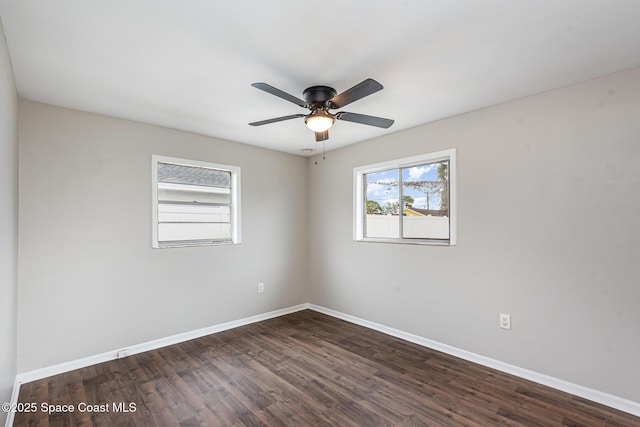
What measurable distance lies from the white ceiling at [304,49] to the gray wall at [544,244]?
1.04 ft

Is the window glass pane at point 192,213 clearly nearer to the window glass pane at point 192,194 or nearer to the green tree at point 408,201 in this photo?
the window glass pane at point 192,194

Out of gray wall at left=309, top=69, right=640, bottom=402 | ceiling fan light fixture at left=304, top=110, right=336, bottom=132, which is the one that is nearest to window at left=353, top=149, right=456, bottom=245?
gray wall at left=309, top=69, right=640, bottom=402

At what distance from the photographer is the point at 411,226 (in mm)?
3725

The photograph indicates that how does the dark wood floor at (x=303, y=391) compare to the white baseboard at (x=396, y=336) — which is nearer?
the dark wood floor at (x=303, y=391)

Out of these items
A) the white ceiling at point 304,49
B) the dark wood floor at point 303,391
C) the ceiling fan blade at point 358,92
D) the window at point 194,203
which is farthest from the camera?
the window at point 194,203

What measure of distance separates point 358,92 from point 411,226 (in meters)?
2.10

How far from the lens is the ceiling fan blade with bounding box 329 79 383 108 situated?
1.92 meters

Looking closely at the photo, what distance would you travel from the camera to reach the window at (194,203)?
3.57 meters

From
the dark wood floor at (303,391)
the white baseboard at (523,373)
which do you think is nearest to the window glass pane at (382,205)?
the white baseboard at (523,373)

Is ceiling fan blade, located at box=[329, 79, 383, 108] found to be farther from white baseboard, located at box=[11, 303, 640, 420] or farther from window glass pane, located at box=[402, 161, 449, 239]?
white baseboard, located at box=[11, 303, 640, 420]

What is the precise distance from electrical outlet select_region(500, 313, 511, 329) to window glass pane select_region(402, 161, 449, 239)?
36.4 inches

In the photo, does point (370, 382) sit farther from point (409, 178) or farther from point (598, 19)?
point (598, 19)

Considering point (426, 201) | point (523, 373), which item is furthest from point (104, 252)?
point (523, 373)

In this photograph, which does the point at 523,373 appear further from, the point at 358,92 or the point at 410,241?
the point at 358,92
